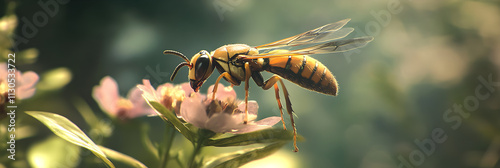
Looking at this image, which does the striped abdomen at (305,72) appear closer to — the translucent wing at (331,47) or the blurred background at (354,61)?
the translucent wing at (331,47)

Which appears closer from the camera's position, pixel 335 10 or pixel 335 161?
pixel 335 161

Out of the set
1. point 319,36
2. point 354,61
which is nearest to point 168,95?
point 319,36

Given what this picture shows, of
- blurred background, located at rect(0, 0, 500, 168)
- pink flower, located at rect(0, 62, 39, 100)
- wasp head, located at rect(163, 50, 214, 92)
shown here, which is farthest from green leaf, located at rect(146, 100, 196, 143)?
blurred background, located at rect(0, 0, 500, 168)

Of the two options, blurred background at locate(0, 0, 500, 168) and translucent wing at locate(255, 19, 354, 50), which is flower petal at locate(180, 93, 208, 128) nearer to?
translucent wing at locate(255, 19, 354, 50)

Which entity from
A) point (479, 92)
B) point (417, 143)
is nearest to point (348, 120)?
point (417, 143)

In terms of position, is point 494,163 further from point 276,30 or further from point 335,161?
point 276,30

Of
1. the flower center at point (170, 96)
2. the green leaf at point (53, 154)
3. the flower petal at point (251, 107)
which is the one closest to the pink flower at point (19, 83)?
the green leaf at point (53, 154)
